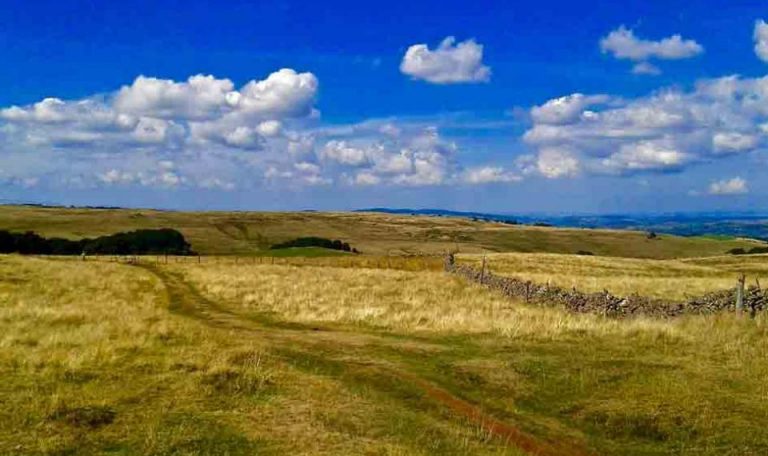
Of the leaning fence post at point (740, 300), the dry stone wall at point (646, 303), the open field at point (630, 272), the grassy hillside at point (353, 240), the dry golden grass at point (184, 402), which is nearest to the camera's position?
the dry golden grass at point (184, 402)

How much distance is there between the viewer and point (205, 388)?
53.2ft

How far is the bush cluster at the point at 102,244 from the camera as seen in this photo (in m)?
112

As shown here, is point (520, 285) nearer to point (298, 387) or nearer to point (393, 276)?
point (393, 276)

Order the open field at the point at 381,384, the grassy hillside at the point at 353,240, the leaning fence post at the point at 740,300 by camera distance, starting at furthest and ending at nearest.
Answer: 1. the grassy hillside at the point at 353,240
2. the leaning fence post at the point at 740,300
3. the open field at the point at 381,384

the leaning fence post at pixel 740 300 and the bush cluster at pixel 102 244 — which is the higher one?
the leaning fence post at pixel 740 300

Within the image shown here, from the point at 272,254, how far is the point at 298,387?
89110 millimetres

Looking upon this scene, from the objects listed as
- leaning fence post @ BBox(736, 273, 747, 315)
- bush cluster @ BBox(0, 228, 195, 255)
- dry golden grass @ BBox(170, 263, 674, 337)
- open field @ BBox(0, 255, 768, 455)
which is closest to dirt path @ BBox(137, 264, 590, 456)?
open field @ BBox(0, 255, 768, 455)

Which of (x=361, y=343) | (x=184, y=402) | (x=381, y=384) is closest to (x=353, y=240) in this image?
(x=361, y=343)

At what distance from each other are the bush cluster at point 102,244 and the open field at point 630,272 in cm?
6243

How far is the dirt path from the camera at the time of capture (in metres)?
12.9

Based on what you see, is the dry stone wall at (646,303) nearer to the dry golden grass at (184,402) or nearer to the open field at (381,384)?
the open field at (381,384)

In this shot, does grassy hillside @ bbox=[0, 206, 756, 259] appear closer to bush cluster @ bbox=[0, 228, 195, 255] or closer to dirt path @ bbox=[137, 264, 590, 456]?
bush cluster @ bbox=[0, 228, 195, 255]

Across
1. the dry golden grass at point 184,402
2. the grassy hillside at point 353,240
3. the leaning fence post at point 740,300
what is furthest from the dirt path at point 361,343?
the grassy hillside at point 353,240

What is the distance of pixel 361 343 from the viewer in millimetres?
23641
